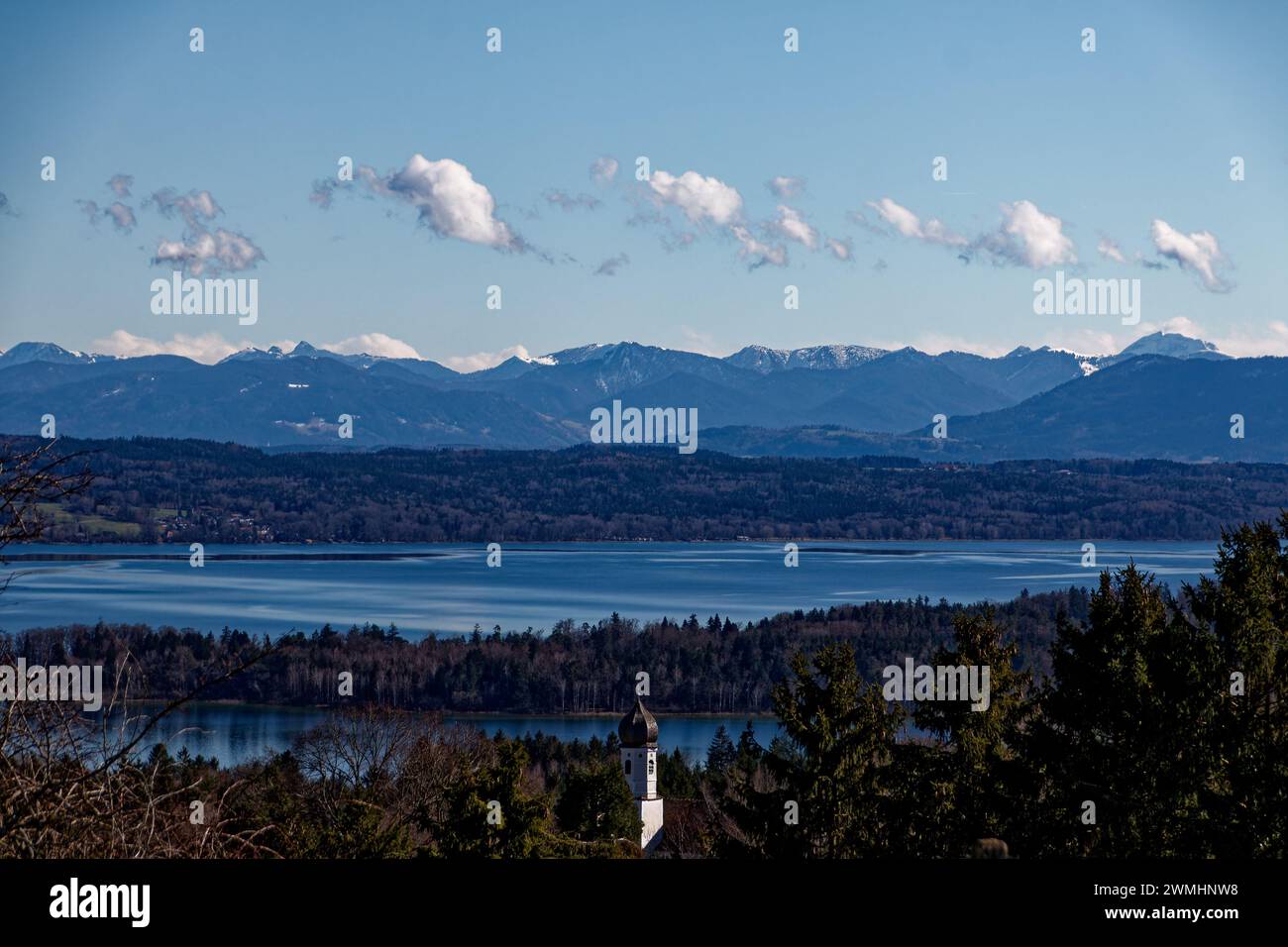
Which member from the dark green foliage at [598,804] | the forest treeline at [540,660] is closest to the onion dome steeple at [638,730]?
the dark green foliage at [598,804]

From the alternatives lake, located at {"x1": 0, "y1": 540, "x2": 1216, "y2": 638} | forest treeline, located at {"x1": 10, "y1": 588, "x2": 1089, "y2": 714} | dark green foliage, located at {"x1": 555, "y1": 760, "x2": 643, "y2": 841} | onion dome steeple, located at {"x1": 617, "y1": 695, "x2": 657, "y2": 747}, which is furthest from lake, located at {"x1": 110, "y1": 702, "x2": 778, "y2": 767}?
dark green foliage, located at {"x1": 555, "y1": 760, "x2": 643, "y2": 841}

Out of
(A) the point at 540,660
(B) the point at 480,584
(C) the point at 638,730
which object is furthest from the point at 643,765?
(B) the point at 480,584

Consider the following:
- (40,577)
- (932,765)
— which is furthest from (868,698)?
(40,577)

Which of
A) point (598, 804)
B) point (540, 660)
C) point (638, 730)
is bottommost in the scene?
point (540, 660)


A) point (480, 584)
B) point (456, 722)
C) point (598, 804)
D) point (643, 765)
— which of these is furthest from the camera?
point (480, 584)

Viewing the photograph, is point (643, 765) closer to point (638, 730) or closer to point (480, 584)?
point (638, 730)

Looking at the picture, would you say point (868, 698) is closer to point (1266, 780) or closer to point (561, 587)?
point (1266, 780)

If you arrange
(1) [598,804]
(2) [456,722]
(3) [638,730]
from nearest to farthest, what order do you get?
(1) [598,804] < (3) [638,730] < (2) [456,722]

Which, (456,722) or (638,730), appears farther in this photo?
(456,722)
